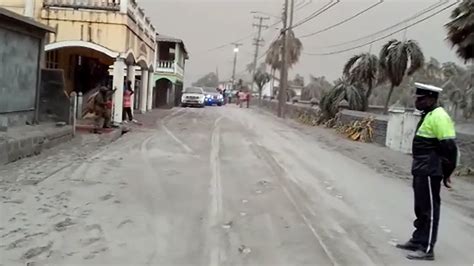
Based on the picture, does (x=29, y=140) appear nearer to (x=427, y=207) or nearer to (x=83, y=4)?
(x=427, y=207)

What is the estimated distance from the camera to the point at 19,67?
1429 centimetres

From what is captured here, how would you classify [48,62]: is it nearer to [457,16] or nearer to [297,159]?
[297,159]

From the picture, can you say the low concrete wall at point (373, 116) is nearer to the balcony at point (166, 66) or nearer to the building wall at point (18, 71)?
the building wall at point (18, 71)

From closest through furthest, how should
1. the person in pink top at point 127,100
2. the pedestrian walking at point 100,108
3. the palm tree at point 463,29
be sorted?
the palm tree at point 463,29, the pedestrian walking at point 100,108, the person in pink top at point 127,100

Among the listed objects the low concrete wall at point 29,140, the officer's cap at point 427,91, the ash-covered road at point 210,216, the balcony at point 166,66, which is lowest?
the ash-covered road at point 210,216

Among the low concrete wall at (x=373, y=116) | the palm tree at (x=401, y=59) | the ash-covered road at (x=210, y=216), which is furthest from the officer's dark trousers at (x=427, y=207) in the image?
the palm tree at (x=401, y=59)

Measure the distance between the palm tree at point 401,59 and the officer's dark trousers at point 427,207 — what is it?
855 inches

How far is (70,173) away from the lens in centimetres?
1063

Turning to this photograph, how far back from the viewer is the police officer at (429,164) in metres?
5.99

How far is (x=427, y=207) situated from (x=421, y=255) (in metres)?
0.52

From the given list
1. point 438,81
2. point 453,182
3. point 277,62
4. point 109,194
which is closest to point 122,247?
point 109,194

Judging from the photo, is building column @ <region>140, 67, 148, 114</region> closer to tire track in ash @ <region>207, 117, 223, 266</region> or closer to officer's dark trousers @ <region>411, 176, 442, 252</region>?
tire track in ash @ <region>207, 117, 223, 266</region>

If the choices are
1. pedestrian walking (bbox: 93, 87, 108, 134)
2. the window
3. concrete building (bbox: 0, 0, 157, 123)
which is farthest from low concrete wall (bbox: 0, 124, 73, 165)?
the window

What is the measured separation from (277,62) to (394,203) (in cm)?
4965
